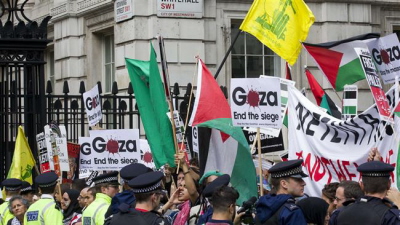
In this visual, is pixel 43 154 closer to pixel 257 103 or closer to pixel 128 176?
pixel 257 103

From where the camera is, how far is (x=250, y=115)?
12.0 meters

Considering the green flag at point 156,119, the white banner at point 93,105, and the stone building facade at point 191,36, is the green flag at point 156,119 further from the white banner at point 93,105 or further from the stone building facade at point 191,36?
the stone building facade at point 191,36

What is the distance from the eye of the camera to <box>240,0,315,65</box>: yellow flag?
13859mm

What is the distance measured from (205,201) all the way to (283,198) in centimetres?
149

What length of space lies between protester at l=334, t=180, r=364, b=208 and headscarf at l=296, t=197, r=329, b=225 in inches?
7.7

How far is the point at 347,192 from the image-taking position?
10094mm

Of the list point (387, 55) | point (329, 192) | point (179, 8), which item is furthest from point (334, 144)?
point (179, 8)

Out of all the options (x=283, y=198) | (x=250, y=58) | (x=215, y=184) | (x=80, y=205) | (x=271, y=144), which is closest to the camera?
(x=283, y=198)

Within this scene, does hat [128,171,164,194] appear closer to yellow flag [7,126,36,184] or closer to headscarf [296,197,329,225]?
headscarf [296,197,329,225]

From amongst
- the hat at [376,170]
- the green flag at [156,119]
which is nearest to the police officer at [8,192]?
the green flag at [156,119]

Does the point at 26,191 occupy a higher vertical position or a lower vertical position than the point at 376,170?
lower

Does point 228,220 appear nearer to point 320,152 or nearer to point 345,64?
point 320,152

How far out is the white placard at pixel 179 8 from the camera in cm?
2298

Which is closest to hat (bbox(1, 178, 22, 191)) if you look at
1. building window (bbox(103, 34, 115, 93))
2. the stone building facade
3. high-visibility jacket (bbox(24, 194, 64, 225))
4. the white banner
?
the white banner
